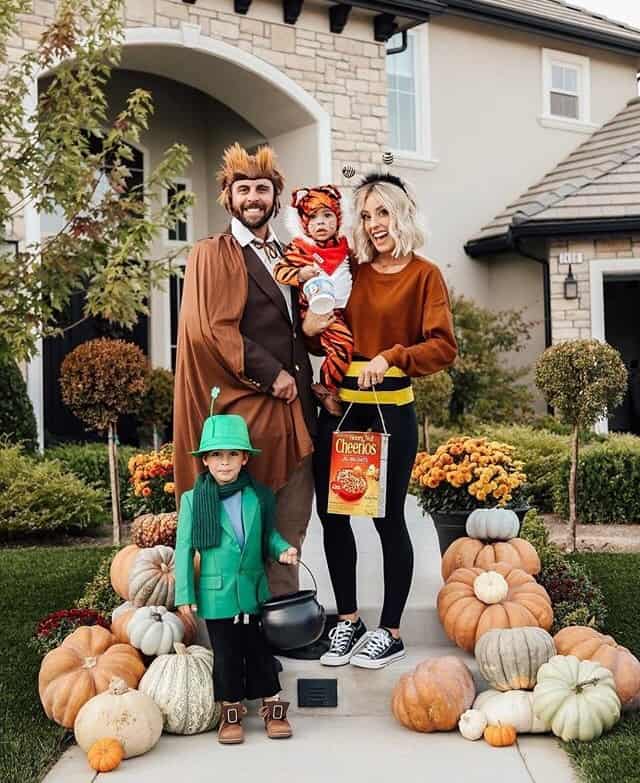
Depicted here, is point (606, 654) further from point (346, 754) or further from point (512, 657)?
point (346, 754)

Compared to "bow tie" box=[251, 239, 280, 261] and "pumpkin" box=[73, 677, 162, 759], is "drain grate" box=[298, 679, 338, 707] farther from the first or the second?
"bow tie" box=[251, 239, 280, 261]

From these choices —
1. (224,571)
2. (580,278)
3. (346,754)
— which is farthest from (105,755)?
(580,278)

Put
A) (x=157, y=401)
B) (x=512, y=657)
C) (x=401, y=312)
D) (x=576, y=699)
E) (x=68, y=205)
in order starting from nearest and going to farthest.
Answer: (x=576, y=699) → (x=512, y=657) → (x=401, y=312) → (x=68, y=205) → (x=157, y=401)

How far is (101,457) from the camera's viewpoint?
10070 mm

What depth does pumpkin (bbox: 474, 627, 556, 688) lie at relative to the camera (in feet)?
13.5

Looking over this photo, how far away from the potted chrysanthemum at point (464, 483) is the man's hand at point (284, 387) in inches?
75.6

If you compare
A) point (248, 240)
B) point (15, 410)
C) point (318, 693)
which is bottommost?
point (318, 693)

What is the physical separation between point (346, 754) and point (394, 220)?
2145mm

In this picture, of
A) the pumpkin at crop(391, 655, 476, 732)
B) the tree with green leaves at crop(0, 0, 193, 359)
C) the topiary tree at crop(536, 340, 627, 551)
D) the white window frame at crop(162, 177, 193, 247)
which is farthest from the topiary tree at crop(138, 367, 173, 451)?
the pumpkin at crop(391, 655, 476, 732)

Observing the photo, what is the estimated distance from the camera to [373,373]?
416 centimetres

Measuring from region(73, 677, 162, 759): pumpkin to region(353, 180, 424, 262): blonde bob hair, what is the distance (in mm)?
2027

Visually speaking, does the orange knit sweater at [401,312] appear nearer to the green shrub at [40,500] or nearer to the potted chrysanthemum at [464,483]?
the potted chrysanthemum at [464,483]

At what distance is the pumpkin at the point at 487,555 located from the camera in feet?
16.9

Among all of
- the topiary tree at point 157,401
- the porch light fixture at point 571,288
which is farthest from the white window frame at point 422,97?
the topiary tree at point 157,401
